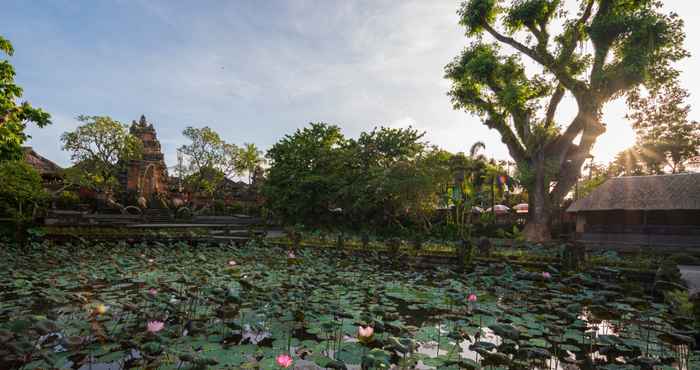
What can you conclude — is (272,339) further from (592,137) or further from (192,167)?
(192,167)

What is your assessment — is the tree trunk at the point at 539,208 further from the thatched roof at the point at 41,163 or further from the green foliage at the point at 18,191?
the thatched roof at the point at 41,163

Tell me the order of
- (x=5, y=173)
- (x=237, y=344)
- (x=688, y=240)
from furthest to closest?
(x=688, y=240)
(x=5, y=173)
(x=237, y=344)

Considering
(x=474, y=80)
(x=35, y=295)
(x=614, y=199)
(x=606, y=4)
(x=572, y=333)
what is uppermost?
(x=606, y=4)

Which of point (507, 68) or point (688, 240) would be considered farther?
point (507, 68)

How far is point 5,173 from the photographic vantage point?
12.1 metres

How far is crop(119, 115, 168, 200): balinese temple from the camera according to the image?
2898 centimetres

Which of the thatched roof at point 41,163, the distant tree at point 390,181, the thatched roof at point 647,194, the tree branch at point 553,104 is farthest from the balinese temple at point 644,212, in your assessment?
the thatched roof at point 41,163

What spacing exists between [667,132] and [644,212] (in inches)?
722

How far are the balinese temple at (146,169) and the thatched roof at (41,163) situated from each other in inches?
174

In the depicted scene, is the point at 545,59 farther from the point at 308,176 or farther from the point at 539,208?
the point at 308,176

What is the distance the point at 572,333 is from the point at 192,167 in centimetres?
3285

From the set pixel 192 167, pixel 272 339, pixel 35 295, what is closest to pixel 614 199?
pixel 272 339

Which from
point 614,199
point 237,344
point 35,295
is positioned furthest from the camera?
point 614,199

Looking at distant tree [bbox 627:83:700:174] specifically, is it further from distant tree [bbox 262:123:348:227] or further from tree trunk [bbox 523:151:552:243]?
distant tree [bbox 262:123:348:227]
